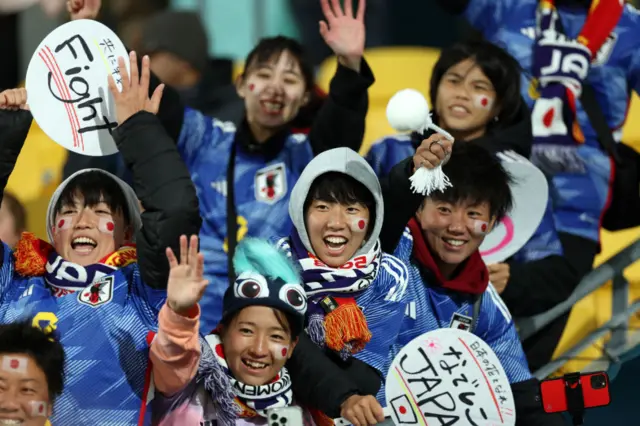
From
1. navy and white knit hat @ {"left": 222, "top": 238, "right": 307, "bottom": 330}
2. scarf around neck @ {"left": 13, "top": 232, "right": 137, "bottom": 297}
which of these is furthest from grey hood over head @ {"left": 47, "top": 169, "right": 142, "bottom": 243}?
navy and white knit hat @ {"left": 222, "top": 238, "right": 307, "bottom": 330}

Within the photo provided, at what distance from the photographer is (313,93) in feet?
16.3

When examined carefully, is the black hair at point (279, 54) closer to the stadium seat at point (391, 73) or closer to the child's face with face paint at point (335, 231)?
the child's face with face paint at point (335, 231)

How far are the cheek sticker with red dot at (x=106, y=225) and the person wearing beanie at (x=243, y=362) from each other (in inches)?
15.6

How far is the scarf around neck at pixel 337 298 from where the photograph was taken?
12.4 ft

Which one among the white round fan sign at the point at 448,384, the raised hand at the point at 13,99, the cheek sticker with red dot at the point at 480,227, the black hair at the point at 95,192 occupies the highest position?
the raised hand at the point at 13,99

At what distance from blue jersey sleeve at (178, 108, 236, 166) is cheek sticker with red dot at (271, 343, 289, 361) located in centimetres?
126

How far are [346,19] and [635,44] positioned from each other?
1.40 m

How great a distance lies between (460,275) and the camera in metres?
4.16

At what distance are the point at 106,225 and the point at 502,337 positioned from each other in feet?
3.78

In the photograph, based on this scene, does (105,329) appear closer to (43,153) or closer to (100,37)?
(100,37)

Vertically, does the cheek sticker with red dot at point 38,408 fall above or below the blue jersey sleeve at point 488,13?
below

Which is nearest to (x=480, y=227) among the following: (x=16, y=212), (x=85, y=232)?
(x=85, y=232)

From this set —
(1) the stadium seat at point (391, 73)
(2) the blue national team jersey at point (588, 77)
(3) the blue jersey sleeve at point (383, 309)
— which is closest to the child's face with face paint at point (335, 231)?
(3) the blue jersey sleeve at point (383, 309)

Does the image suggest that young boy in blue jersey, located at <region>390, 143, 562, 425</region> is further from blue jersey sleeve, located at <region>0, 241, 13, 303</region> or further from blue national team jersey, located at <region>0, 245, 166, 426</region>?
blue jersey sleeve, located at <region>0, 241, 13, 303</region>
